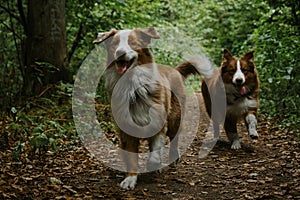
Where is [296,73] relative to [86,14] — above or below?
below

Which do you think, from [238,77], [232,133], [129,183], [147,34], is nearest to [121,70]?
[147,34]

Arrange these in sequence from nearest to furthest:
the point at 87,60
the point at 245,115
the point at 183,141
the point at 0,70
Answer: the point at 245,115 < the point at 183,141 < the point at 0,70 < the point at 87,60

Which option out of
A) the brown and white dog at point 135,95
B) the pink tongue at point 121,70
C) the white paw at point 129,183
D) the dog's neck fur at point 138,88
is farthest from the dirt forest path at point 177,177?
the pink tongue at point 121,70

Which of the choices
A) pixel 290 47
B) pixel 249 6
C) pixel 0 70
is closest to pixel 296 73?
pixel 290 47

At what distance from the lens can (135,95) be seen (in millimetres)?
4648

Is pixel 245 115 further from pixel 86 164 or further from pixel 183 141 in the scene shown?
pixel 86 164

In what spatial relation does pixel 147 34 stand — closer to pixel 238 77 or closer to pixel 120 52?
pixel 120 52

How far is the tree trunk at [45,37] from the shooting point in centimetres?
774

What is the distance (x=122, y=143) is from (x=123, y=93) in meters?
0.56

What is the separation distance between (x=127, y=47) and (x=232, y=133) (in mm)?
2534

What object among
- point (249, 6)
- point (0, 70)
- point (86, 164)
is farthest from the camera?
point (249, 6)

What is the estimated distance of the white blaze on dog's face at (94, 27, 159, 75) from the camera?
445 cm

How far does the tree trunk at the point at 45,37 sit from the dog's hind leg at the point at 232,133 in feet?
10.9

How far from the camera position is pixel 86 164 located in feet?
17.5
